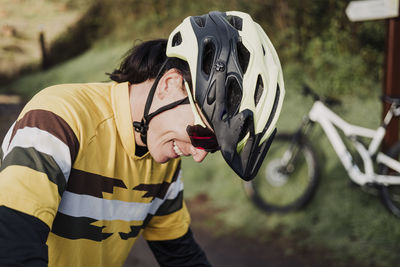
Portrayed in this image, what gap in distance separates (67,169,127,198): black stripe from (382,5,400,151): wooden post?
3749mm

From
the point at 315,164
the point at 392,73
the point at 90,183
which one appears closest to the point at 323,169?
the point at 315,164

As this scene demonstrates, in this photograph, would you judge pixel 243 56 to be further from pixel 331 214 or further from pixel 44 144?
pixel 331 214

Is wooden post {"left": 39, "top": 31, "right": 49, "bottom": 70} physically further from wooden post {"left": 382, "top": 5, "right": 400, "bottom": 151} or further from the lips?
the lips

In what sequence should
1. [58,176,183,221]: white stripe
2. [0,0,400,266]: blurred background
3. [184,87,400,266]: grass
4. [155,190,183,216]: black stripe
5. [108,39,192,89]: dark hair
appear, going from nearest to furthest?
[58,176,183,221]: white stripe, [108,39,192,89]: dark hair, [155,190,183,216]: black stripe, [184,87,400,266]: grass, [0,0,400,266]: blurred background

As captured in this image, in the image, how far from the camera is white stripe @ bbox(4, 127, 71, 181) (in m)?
1.27

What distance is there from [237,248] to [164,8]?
8.62m

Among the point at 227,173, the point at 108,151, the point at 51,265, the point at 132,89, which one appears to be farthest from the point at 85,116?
the point at 227,173

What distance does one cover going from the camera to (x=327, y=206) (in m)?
4.75

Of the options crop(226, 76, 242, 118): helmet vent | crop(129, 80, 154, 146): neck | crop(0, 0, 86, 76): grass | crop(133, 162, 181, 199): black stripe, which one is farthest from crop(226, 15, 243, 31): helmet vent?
crop(0, 0, 86, 76): grass

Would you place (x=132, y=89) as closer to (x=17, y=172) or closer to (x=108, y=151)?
(x=108, y=151)

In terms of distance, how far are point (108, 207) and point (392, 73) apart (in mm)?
3908

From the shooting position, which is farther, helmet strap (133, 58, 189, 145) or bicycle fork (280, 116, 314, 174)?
bicycle fork (280, 116, 314, 174)

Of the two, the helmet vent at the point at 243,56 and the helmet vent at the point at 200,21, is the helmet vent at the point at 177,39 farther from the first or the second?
the helmet vent at the point at 243,56

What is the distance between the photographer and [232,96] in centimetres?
160
